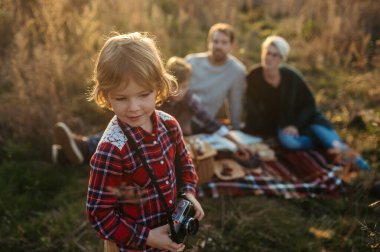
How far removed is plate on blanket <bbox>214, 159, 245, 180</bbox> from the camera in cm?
353

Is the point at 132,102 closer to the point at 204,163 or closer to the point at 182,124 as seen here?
the point at 204,163

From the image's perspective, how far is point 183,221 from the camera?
150 centimetres

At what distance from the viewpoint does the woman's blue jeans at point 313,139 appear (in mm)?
4008

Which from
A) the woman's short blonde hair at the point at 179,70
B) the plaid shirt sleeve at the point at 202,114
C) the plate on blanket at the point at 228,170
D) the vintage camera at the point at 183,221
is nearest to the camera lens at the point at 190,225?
the vintage camera at the point at 183,221

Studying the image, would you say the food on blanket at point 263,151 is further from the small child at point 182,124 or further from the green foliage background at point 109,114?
the green foliage background at point 109,114

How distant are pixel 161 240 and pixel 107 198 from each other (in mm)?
274

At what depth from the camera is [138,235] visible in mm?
1444

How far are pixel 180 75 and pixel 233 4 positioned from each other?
3938 mm

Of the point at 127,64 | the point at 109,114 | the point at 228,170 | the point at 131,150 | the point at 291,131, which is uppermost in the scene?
the point at 127,64

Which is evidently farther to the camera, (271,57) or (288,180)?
(271,57)

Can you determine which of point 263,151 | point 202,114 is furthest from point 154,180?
point 263,151

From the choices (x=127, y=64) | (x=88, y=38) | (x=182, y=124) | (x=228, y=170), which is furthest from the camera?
(x=88, y=38)

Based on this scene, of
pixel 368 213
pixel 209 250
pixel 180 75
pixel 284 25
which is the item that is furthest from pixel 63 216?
pixel 284 25

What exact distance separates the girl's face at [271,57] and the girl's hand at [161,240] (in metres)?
2.89
